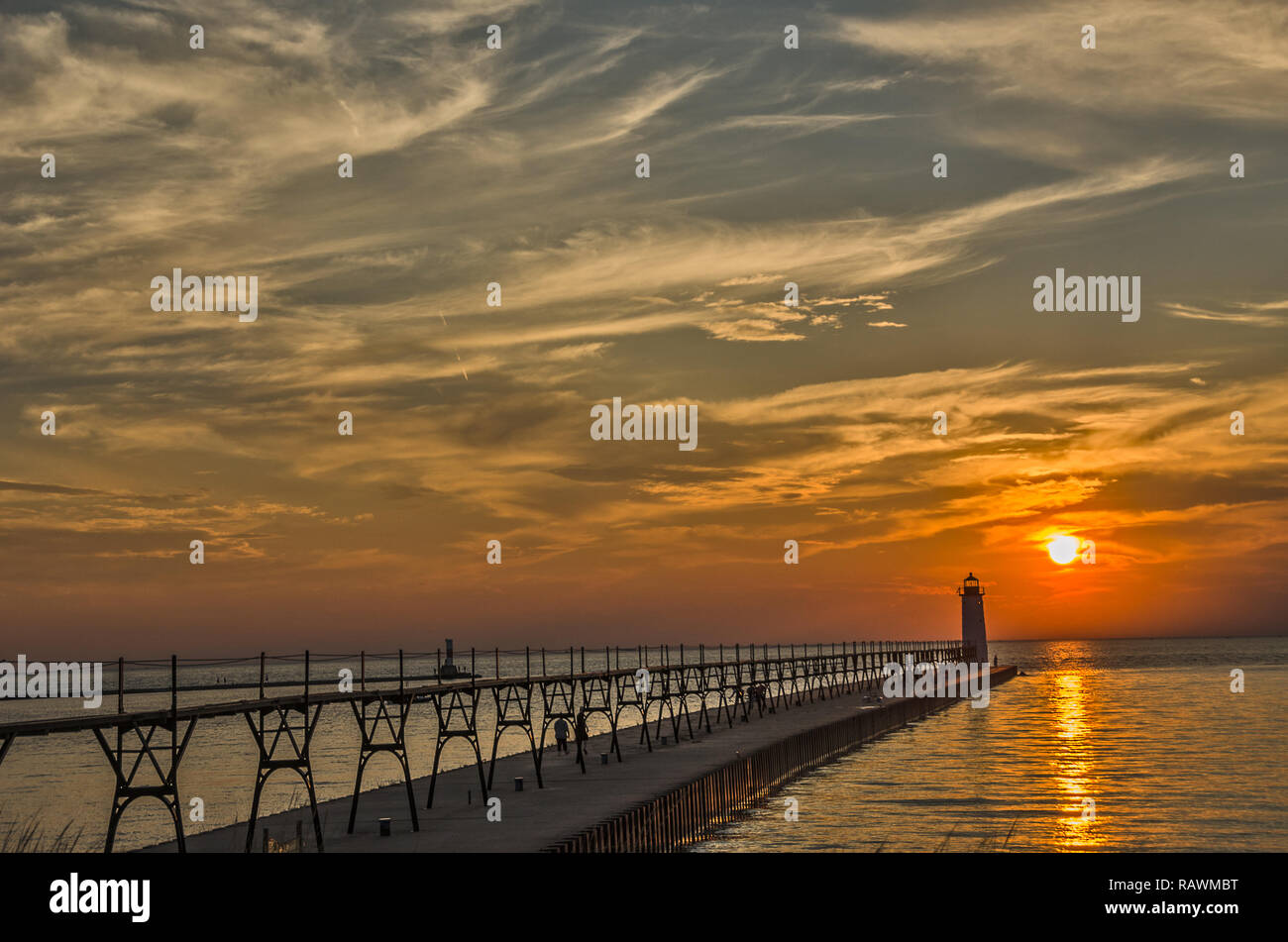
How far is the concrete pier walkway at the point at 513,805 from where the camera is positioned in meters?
32.4

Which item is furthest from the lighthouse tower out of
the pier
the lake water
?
the pier

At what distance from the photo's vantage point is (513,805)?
132 feet

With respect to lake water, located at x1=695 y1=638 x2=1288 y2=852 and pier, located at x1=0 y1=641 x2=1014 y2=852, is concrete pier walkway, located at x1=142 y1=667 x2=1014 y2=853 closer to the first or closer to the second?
pier, located at x1=0 y1=641 x2=1014 y2=852

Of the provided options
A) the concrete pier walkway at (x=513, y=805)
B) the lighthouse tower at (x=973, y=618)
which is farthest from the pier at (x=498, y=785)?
the lighthouse tower at (x=973, y=618)

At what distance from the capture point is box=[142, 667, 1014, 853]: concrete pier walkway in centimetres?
3241

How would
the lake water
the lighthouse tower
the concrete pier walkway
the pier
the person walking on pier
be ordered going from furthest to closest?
the lighthouse tower < the person walking on pier < the lake water < the concrete pier walkway < the pier

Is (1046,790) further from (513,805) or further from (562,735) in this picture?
(513,805)

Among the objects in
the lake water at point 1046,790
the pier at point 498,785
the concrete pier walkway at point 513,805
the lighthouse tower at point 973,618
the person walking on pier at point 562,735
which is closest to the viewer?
the pier at point 498,785

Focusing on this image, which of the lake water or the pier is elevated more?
the pier

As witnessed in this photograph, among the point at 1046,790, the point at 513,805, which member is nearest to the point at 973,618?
the point at 1046,790

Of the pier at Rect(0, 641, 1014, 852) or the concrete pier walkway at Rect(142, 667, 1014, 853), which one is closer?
the pier at Rect(0, 641, 1014, 852)

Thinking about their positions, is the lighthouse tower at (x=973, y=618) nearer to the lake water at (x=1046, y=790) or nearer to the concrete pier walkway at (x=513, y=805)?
the lake water at (x=1046, y=790)
